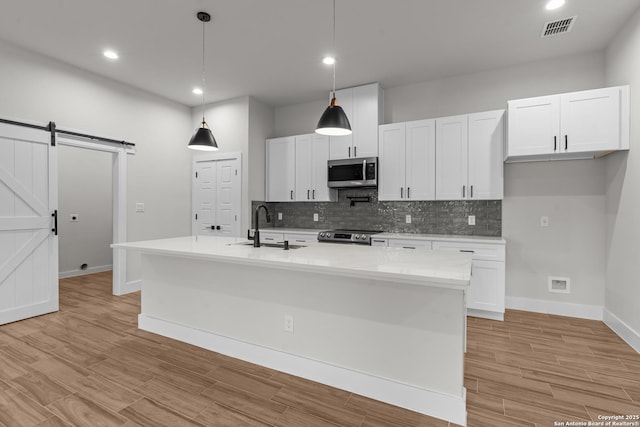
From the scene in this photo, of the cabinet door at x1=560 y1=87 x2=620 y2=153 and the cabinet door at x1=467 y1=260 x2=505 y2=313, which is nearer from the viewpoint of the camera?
the cabinet door at x1=560 y1=87 x2=620 y2=153

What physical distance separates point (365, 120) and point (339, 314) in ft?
10.3

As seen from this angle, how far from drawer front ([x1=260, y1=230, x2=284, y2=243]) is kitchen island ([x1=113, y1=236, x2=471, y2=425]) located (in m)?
1.81

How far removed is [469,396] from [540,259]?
2.47 m

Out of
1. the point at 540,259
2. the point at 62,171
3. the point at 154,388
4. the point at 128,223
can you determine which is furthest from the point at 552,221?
the point at 62,171

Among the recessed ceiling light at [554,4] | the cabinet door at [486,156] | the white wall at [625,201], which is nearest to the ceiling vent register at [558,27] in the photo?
the recessed ceiling light at [554,4]

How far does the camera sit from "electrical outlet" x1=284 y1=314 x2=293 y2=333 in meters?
2.46

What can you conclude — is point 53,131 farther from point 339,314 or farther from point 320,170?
point 339,314

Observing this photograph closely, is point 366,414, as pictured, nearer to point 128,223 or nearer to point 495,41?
point 495,41

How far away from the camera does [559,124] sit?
11.0 ft

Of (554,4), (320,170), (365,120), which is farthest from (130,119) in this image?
(554,4)

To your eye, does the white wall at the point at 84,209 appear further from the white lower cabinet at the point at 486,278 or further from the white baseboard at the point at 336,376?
the white lower cabinet at the point at 486,278

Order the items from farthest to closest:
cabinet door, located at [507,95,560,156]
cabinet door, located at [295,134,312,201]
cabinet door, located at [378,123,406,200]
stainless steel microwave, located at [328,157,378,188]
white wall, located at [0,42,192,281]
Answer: cabinet door, located at [295,134,312,201] < stainless steel microwave, located at [328,157,378,188] < cabinet door, located at [378,123,406,200] < white wall, located at [0,42,192,281] < cabinet door, located at [507,95,560,156]

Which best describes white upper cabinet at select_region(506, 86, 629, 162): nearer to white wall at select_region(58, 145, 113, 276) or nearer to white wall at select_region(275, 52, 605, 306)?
white wall at select_region(275, 52, 605, 306)

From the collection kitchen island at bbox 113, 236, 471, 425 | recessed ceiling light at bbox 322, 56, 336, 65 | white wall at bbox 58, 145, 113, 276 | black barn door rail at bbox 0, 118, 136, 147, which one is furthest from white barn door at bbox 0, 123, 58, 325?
recessed ceiling light at bbox 322, 56, 336, 65
